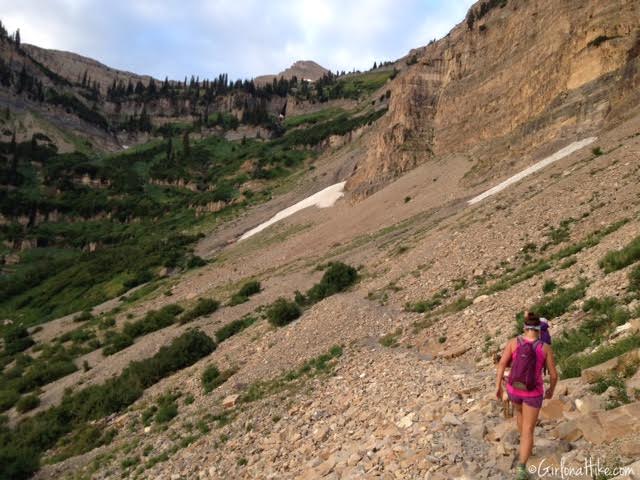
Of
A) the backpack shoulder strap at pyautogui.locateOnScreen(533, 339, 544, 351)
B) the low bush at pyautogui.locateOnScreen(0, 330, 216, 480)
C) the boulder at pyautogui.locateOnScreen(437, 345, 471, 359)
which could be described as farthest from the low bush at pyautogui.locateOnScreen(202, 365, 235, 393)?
the backpack shoulder strap at pyautogui.locateOnScreen(533, 339, 544, 351)

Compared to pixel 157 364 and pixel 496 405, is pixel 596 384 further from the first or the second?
pixel 157 364

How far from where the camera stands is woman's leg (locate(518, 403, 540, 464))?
18.3 ft

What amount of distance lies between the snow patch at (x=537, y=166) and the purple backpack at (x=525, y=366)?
73.9 ft

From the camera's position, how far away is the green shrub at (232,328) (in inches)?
820

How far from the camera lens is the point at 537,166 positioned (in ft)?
91.2

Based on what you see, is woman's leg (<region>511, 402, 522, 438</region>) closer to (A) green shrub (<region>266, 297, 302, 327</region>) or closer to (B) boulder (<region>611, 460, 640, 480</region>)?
(B) boulder (<region>611, 460, 640, 480</region>)

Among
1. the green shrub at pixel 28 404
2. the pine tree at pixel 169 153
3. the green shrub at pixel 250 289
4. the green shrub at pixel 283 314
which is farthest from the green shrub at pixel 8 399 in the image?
the pine tree at pixel 169 153

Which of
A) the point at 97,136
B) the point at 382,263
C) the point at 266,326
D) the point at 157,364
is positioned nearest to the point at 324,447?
the point at 266,326

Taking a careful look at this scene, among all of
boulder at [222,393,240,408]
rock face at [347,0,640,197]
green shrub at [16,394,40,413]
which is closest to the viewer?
boulder at [222,393,240,408]

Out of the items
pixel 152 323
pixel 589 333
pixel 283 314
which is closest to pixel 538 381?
pixel 589 333

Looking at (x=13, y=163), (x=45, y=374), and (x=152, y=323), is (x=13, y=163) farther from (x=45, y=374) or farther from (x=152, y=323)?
(x=45, y=374)

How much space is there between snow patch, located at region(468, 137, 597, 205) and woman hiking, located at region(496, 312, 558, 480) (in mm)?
22456

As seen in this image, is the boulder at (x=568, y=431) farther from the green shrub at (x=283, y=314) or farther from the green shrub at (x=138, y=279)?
the green shrub at (x=138, y=279)

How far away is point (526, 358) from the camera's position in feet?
19.0
